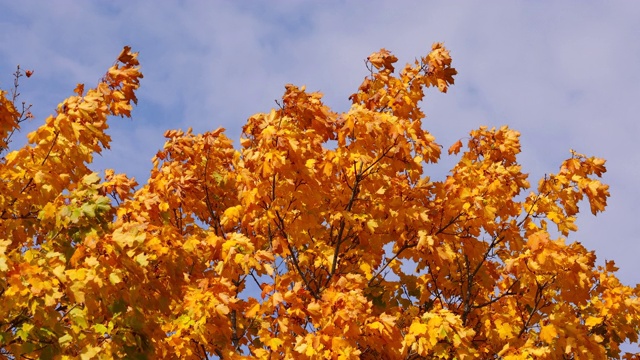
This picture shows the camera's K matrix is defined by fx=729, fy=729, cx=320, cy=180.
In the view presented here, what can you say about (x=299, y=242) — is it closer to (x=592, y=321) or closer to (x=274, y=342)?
(x=274, y=342)

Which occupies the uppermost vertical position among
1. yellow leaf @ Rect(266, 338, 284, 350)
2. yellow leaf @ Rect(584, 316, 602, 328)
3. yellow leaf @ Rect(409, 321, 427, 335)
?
yellow leaf @ Rect(584, 316, 602, 328)

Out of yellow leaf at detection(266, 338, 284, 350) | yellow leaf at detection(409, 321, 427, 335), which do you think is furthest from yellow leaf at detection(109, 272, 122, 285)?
yellow leaf at detection(409, 321, 427, 335)

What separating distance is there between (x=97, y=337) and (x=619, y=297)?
845cm

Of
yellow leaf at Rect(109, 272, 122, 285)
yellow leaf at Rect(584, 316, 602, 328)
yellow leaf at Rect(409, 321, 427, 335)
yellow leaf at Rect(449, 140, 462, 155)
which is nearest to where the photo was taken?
yellow leaf at Rect(109, 272, 122, 285)

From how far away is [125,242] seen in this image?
24.7 feet

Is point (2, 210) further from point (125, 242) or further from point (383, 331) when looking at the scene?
point (383, 331)

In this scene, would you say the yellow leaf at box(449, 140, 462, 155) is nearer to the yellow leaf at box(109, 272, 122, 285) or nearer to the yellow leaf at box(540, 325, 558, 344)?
the yellow leaf at box(540, 325, 558, 344)

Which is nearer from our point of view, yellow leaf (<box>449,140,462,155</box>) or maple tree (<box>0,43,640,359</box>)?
maple tree (<box>0,43,640,359</box>)

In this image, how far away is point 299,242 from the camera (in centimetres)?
1065

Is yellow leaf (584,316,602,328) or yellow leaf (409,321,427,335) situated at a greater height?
yellow leaf (584,316,602,328)

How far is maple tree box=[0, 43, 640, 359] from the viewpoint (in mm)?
7867

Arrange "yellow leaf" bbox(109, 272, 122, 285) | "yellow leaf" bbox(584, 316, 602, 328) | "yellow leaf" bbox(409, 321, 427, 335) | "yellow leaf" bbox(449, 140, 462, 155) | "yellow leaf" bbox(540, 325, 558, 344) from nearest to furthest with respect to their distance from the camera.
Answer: "yellow leaf" bbox(109, 272, 122, 285)
"yellow leaf" bbox(409, 321, 427, 335)
"yellow leaf" bbox(540, 325, 558, 344)
"yellow leaf" bbox(584, 316, 602, 328)
"yellow leaf" bbox(449, 140, 462, 155)

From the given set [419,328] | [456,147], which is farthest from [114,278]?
[456,147]

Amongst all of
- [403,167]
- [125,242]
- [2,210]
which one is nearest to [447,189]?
[403,167]
